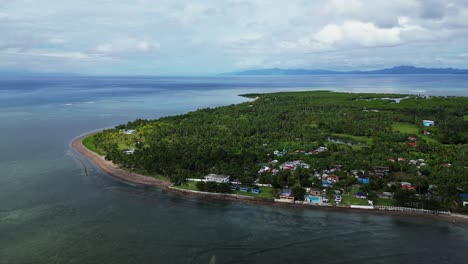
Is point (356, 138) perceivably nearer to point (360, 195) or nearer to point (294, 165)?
point (294, 165)

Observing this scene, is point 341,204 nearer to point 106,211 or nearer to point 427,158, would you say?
point 427,158

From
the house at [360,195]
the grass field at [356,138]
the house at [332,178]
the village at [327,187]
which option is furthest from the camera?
the grass field at [356,138]

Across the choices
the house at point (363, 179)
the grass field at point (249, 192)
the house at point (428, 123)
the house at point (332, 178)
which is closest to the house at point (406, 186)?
the house at point (363, 179)

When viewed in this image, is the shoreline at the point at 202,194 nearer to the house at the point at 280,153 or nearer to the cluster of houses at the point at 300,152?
the house at the point at 280,153

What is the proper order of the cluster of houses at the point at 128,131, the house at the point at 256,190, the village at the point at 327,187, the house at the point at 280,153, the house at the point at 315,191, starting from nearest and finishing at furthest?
the village at the point at 327,187, the house at the point at 315,191, the house at the point at 256,190, the house at the point at 280,153, the cluster of houses at the point at 128,131

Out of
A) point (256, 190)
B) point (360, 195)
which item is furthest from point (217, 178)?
point (360, 195)

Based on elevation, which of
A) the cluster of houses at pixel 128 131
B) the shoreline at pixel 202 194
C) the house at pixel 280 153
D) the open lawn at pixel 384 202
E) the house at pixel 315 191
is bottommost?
the shoreline at pixel 202 194

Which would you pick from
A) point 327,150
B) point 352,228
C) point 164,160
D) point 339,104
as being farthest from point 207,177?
point 339,104

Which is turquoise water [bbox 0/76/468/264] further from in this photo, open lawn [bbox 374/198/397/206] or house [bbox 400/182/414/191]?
house [bbox 400/182/414/191]

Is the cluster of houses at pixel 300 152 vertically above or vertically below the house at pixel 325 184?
above
